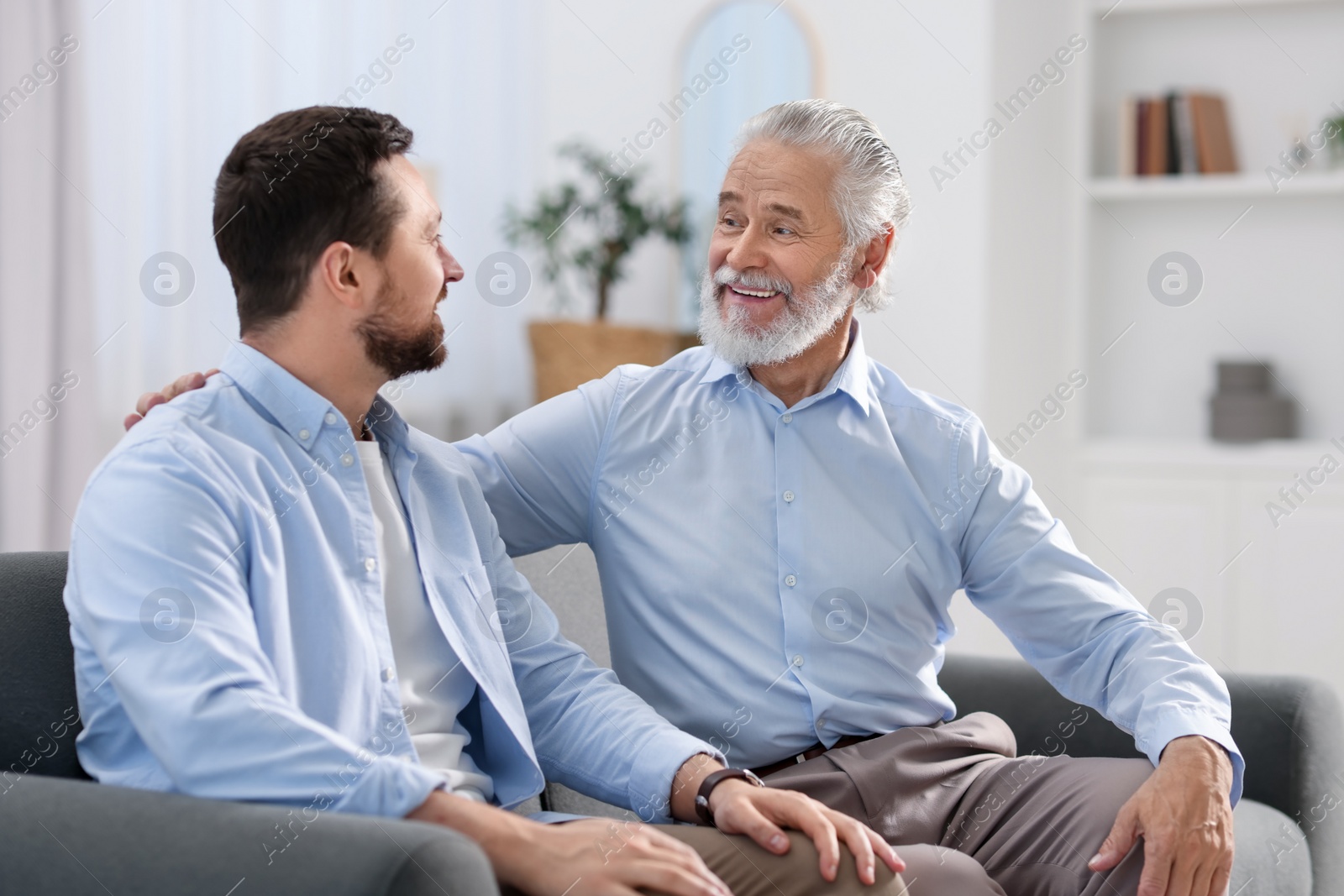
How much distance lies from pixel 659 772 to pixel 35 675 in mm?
635

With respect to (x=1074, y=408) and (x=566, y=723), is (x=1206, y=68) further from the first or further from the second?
(x=566, y=723)

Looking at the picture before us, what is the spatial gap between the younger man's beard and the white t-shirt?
9 centimetres

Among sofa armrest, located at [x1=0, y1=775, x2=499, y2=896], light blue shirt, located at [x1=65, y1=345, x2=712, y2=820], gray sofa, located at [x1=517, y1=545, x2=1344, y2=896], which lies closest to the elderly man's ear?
gray sofa, located at [x1=517, y1=545, x2=1344, y2=896]

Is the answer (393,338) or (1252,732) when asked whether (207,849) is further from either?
(1252,732)

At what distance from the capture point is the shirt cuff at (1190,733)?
1.42 metres

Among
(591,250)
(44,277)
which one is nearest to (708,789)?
(44,277)

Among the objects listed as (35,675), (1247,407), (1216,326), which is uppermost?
(1216,326)

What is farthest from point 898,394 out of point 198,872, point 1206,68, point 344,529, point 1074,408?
point 1206,68

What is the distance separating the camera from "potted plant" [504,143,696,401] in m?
3.71

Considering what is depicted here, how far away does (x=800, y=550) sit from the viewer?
1.63 meters

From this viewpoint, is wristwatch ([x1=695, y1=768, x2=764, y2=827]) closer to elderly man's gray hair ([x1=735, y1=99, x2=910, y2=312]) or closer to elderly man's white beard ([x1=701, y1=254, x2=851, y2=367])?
elderly man's white beard ([x1=701, y1=254, x2=851, y2=367])

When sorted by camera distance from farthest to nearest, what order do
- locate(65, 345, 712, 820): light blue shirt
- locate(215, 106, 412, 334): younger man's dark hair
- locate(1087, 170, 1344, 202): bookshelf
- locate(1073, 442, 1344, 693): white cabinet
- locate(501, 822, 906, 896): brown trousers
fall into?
1. locate(1087, 170, 1344, 202): bookshelf
2. locate(1073, 442, 1344, 693): white cabinet
3. locate(215, 106, 412, 334): younger man's dark hair
4. locate(501, 822, 906, 896): brown trousers
5. locate(65, 345, 712, 820): light blue shirt

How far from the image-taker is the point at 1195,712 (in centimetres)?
144

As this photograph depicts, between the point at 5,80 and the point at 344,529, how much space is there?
1.92 m
